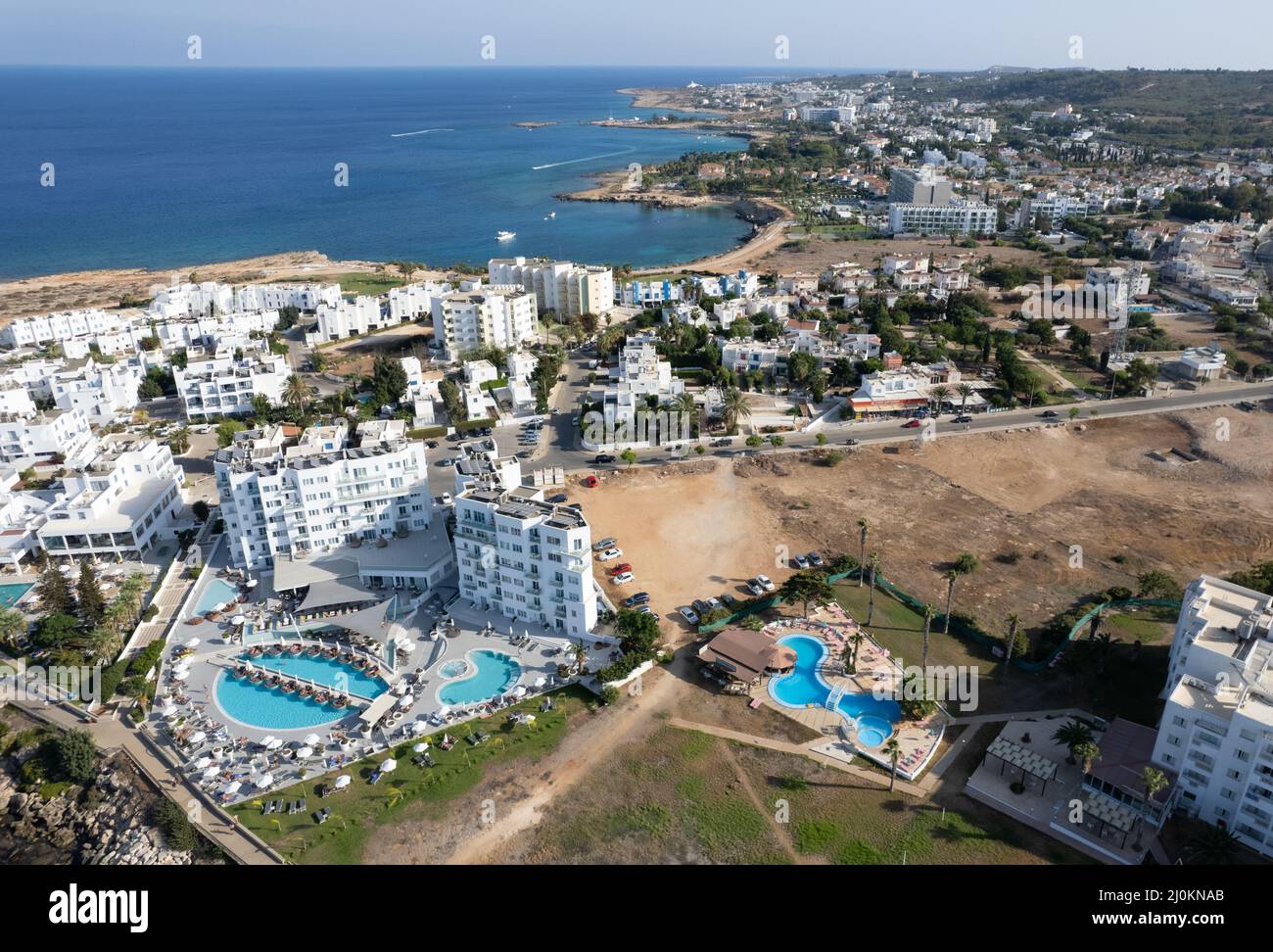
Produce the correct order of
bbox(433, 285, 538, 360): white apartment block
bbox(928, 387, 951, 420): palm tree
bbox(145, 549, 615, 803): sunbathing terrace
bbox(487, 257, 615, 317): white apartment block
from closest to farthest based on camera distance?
bbox(145, 549, 615, 803): sunbathing terrace
bbox(928, 387, 951, 420): palm tree
bbox(433, 285, 538, 360): white apartment block
bbox(487, 257, 615, 317): white apartment block

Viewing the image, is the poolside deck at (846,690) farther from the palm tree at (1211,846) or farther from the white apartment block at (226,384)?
the white apartment block at (226,384)

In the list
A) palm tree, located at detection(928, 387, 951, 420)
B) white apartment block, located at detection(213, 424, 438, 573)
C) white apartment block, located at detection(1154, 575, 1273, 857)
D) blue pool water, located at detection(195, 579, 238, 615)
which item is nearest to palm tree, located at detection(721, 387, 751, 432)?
palm tree, located at detection(928, 387, 951, 420)

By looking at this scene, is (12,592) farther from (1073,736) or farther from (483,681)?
(1073,736)

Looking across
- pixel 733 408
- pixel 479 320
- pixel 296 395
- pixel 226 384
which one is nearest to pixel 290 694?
pixel 296 395

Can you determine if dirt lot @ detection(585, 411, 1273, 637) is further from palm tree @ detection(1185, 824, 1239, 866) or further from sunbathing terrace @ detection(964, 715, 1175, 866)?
palm tree @ detection(1185, 824, 1239, 866)

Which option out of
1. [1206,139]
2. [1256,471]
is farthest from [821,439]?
[1206,139]
